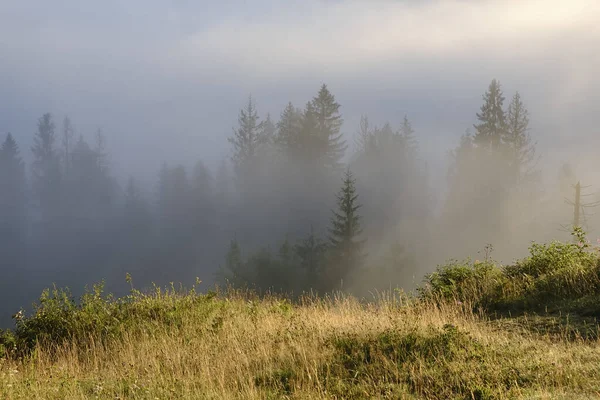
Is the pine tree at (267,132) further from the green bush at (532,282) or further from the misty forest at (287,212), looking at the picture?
the green bush at (532,282)

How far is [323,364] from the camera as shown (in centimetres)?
762

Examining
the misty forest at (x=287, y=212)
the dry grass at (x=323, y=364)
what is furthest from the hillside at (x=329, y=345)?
the misty forest at (x=287, y=212)

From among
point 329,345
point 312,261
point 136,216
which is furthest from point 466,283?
point 136,216

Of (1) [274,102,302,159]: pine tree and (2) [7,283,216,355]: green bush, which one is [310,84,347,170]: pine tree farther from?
(2) [7,283,216,355]: green bush

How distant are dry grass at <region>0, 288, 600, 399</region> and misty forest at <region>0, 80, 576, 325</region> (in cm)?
3688

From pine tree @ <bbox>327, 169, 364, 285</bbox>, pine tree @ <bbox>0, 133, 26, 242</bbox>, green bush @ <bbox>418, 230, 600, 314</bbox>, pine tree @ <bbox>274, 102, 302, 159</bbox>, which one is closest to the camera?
green bush @ <bbox>418, 230, 600, 314</bbox>

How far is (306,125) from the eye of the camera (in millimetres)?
76688

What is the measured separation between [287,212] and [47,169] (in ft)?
185

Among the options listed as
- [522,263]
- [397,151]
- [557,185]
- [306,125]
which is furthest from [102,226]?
[522,263]

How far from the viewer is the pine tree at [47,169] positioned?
333 ft

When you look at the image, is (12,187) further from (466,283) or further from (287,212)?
(466,283)

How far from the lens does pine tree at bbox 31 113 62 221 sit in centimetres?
10138

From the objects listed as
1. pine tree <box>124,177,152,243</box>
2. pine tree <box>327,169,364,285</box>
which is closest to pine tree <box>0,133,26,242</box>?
pine tree <box>124,177,152,243</box>

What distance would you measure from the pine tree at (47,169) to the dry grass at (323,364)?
4045 inches
